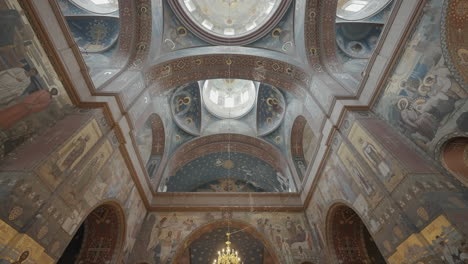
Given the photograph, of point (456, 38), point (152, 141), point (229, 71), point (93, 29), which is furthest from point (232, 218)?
point (93, 29)

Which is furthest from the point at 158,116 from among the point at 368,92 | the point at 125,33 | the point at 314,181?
the point at 368,92

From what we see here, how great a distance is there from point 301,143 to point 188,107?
7320mm

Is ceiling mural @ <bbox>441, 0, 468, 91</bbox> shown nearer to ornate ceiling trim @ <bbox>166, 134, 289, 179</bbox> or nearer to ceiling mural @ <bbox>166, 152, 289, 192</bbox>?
ornate ceiling trim @ <bbox>166, 134, 289, 179</bbox>

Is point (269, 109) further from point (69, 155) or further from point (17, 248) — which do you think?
point (17, 248)

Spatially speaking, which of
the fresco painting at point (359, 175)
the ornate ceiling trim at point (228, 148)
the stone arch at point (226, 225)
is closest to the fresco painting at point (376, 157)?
the fresco painting at point (359, 175)

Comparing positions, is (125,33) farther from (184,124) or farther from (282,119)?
(282,119)

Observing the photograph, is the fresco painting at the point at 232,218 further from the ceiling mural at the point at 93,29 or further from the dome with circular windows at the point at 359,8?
the dome with circular windows at the point at 359,8

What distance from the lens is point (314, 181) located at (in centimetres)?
862

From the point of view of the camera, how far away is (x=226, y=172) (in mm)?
14461

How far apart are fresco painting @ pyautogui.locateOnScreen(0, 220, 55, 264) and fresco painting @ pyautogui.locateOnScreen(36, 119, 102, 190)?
1.03 metres

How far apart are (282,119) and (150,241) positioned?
30.6ft

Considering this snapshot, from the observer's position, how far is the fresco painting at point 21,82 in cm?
422

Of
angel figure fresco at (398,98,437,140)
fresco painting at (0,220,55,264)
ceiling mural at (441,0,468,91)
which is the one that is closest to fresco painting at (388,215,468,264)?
angel figure fresco at (398,98,437,140)

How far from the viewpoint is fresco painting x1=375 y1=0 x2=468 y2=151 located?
4352 millimetres
